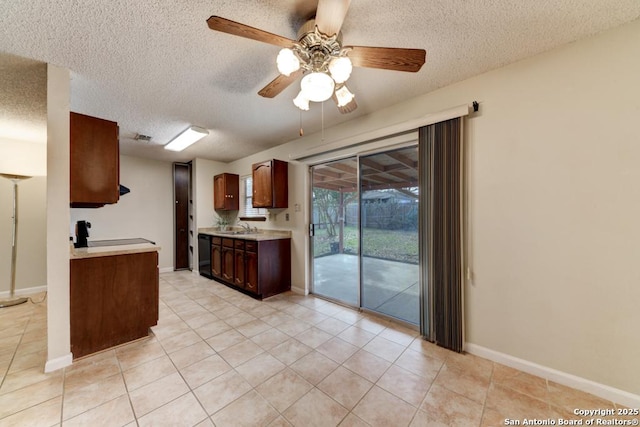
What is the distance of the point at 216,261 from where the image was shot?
431 cm

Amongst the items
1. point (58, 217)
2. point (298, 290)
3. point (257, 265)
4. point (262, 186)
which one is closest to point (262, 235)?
point (257, 265)

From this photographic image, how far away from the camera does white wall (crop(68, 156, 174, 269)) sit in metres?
4.35

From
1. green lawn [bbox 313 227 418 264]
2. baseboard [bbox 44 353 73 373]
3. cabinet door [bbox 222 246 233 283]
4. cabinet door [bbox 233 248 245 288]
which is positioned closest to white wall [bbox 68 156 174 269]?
cabinet door [bbox 222 246 233 283]

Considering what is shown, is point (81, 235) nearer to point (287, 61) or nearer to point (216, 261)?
point (216, 261)

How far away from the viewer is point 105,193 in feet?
7.38

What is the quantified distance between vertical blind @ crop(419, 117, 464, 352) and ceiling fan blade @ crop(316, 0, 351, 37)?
58.6 inches

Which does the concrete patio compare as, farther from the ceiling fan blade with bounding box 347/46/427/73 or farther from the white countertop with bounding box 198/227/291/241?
the ceiling fan blade with bounding box 347/46/427/73

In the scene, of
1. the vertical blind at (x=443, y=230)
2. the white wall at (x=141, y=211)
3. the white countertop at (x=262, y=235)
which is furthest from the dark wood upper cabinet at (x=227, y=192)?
the vertical blind at (x=443, y=230)

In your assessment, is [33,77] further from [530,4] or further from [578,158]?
[578,158]

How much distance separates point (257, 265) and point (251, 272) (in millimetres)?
215

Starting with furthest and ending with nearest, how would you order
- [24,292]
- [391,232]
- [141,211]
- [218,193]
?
[218,193], [141,211], [24,292], [391,232]

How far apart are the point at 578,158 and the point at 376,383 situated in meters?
2.24

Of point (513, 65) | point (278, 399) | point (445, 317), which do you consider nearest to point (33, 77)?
point (278, 399)

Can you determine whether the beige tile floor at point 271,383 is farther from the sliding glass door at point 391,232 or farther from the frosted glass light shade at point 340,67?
the frosted glass light shade at point 340,67
